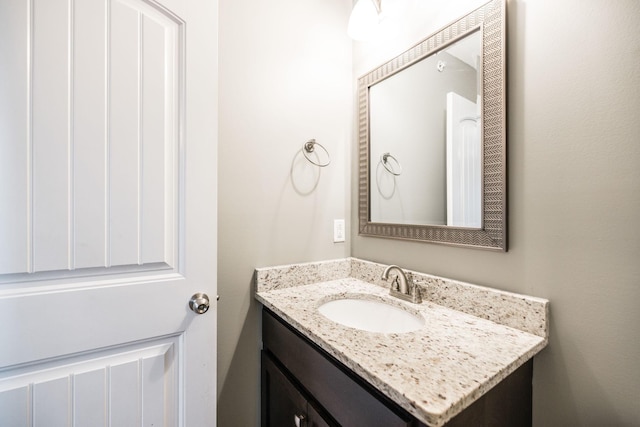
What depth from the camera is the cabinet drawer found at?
611mm

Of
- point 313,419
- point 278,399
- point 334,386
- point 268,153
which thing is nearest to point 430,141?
point 268,153

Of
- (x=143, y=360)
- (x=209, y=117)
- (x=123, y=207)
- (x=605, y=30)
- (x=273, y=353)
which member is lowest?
(x=273, y=353)

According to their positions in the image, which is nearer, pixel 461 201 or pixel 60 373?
pixel 60 373

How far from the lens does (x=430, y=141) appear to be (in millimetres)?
1144

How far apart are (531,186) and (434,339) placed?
1.74 feet

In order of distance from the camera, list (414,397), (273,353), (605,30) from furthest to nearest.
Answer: (273,353), (605,30), (414,397)

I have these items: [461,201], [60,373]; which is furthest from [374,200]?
[60,373]

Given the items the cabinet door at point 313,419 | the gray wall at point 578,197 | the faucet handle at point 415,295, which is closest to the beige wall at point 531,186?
the gray wall at point 578,197

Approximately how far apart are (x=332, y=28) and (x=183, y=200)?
1.16 m

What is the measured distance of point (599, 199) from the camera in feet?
2.34

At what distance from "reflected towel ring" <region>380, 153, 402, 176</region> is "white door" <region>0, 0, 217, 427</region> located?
0.77 m

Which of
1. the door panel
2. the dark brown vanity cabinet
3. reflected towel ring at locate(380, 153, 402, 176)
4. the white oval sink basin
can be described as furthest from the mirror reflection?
the door panel

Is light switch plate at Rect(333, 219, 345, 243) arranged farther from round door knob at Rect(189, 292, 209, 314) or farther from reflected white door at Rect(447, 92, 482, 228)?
round door knob at Rect(189, 292, 209, 314)

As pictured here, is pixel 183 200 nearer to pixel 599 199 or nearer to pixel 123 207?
pixel 123 207
